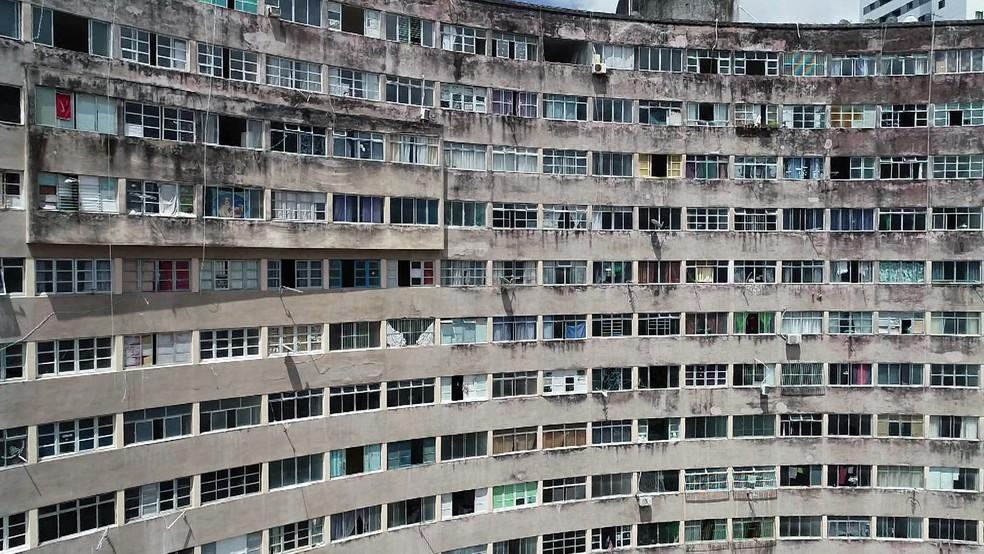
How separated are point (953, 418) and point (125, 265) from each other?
34.8 m

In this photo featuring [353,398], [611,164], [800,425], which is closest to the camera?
[353,398]

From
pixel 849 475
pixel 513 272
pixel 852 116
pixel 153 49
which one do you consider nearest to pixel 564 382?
pixel 513 272

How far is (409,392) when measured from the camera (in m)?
25.9

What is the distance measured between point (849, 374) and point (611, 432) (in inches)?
454

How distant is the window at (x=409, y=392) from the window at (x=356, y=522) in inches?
164

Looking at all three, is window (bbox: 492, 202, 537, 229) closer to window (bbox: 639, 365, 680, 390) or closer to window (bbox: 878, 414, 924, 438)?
window (bbox: 639, 365, 680, 390)

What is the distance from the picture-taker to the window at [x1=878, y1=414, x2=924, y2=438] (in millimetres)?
29875

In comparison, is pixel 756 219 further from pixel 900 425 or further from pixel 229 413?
pixel 229 413

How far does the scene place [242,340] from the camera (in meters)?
22.7

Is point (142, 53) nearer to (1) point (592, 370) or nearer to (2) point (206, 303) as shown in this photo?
(2) point (206, 303)

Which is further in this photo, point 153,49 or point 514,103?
point 514,103

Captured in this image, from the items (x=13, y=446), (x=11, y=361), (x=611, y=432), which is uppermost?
(x=11, y=361)

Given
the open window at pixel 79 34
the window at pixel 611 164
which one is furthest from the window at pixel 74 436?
the window at pixel 611 164

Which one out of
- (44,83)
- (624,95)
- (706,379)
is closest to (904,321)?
(706,379)
